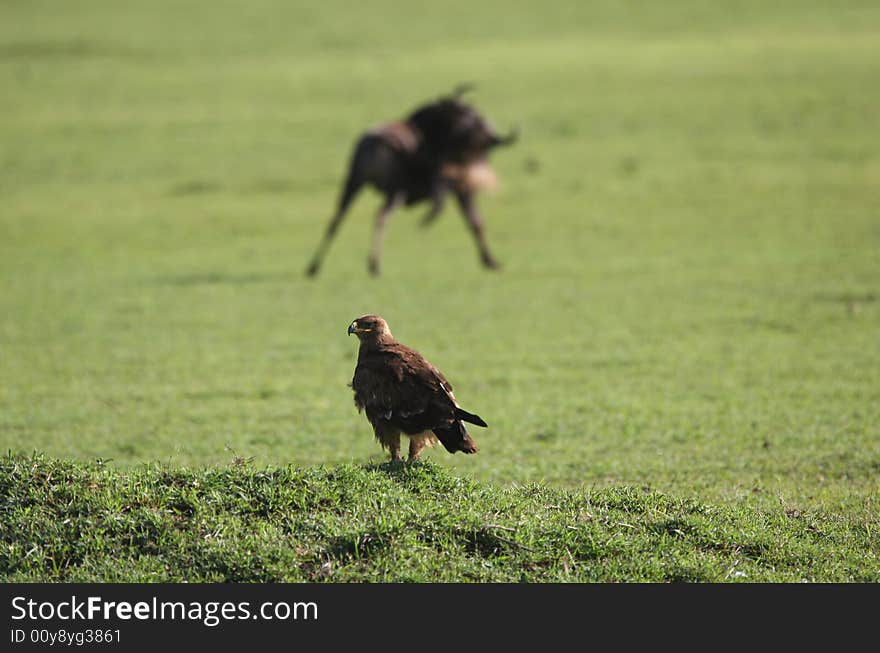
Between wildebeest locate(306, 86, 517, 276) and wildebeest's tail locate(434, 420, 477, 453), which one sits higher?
wildebeest locate(306, 86, 517, 276)

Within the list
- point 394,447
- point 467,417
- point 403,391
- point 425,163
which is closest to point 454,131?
point 425,163

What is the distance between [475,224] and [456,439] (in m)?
12.2

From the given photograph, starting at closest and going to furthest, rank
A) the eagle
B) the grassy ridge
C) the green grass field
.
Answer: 1. the grassy ridge
2. the eagle
3. the green grass field

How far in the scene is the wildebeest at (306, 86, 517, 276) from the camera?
1816 centimetres

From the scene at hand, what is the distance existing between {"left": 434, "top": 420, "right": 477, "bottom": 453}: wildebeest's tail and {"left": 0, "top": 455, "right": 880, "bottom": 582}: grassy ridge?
10.3 inches

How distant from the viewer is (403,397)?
6.77 meters

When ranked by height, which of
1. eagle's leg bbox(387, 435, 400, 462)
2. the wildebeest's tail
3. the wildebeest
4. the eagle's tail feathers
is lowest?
eagle's leg bbox(387, 435, 400, 462)

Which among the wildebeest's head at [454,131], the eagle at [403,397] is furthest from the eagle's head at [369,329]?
the wildebeest's head at [454,131]

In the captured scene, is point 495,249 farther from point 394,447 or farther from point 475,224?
point 394,447

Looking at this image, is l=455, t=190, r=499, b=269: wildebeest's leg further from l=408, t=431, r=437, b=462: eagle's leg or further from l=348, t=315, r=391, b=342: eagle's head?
l=408, t=431, r=437, b=462: eagle's leg

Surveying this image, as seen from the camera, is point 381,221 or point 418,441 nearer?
point 418,441

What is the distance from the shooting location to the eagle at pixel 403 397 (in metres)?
6.65

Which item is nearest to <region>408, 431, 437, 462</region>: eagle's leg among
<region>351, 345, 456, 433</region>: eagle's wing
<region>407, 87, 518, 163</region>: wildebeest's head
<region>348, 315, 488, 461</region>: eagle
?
<region>348, 315, 488, 461</region>: eagle
